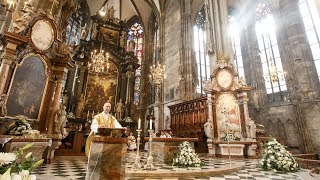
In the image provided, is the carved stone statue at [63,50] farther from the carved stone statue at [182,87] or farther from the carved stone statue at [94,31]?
the carved stone statue at [94,31]

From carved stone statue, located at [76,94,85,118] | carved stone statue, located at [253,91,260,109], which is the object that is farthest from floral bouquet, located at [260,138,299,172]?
carved stone statue, located at [76,94,85,118]

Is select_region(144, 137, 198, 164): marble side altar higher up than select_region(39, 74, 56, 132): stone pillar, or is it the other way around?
select_region(39, 74, 56, 132): stone pillar

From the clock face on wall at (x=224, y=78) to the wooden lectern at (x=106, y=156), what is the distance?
888 centimetres

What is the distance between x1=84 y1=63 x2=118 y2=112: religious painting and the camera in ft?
57.3

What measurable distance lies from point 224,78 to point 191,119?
12.0 ft

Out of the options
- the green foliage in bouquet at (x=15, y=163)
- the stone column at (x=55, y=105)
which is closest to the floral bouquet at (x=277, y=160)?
the green foliage in bouquet at (x=15, y=163)

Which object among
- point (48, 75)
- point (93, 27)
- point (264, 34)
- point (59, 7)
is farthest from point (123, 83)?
point (264, 34)

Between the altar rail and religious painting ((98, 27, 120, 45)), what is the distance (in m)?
10.7

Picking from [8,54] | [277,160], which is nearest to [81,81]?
[8,54]

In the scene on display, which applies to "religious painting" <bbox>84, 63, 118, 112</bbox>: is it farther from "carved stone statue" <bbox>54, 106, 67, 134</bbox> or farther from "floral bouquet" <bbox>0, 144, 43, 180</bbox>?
"floral bouquet" <bbox>0, 144, 43, 180</bbox>

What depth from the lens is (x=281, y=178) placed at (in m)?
4.47

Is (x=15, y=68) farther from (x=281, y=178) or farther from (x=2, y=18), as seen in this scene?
(x=281, y=178)

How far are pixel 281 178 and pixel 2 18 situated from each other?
11.3 metres

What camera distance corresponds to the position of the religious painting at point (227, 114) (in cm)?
1023
